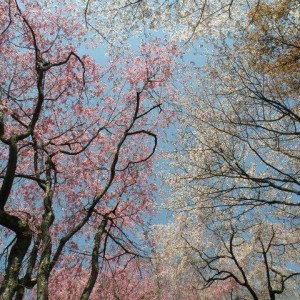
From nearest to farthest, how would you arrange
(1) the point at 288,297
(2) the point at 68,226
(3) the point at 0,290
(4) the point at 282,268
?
(3) the point at 0,290
(2) the point at 68,226
(4) the point at 282,268
(1) the point at 288,297

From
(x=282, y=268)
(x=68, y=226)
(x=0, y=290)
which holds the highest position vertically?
(x=282, y=268)

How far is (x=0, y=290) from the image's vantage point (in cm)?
588

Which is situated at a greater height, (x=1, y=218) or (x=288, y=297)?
(x=288, y=297)

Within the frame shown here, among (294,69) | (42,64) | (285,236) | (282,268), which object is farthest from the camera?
(282,268)

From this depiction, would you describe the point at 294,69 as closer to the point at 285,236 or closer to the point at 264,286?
the point at 285,236

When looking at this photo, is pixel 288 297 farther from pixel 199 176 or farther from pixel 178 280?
pixel 199 176

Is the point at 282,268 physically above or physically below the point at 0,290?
above

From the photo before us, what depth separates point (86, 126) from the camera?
1138 centimetres

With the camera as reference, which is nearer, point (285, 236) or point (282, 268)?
point (285, 236)

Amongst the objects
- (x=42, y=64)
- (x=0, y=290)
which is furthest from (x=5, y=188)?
(x=42, y=64)

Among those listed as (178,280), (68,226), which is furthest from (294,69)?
(178,280)

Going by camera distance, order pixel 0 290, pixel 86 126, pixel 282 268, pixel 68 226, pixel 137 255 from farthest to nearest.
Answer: pixel 282 268 → pixel 86 126 → pixel 68 226 → pixel 137 255 → pixel 0 290

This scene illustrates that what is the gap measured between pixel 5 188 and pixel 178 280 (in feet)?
62.2

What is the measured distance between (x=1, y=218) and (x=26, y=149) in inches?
173
